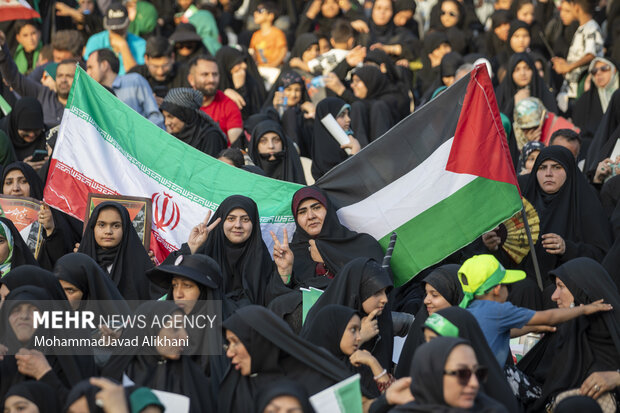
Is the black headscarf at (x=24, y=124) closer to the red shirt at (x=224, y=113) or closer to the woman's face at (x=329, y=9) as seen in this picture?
the red shirt at (x=224, y=113)

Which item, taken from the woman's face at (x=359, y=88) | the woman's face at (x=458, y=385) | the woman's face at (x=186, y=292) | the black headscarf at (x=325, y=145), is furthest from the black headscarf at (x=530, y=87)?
the woman's face at (x=458, y=385)

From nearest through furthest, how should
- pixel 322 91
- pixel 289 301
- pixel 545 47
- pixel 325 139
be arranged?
1. pixel 289 301
2. pixel 325 139
3. pixel 322 91
4. pixel 545 47

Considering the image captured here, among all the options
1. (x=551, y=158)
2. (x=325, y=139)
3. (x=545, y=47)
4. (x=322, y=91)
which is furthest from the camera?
(x=545, y=47)

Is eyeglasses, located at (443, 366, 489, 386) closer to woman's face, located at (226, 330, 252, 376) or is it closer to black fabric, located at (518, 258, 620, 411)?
woman's face, located at (226, 330, 252, 376)

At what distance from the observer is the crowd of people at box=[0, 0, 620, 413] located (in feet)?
20.3

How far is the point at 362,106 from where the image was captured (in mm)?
11992

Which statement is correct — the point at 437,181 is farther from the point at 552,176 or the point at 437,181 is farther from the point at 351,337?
the point at 351,337

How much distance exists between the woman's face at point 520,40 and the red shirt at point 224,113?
3.90 metres

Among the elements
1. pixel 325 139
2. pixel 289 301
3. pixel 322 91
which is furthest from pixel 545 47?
pixel 289 301

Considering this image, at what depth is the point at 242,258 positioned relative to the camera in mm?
8164

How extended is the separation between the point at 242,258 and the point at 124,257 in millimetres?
770

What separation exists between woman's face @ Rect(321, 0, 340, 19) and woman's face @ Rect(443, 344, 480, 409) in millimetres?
10513

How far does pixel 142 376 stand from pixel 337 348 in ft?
3.49

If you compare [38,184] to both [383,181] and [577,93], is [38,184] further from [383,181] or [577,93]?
[577,93]
